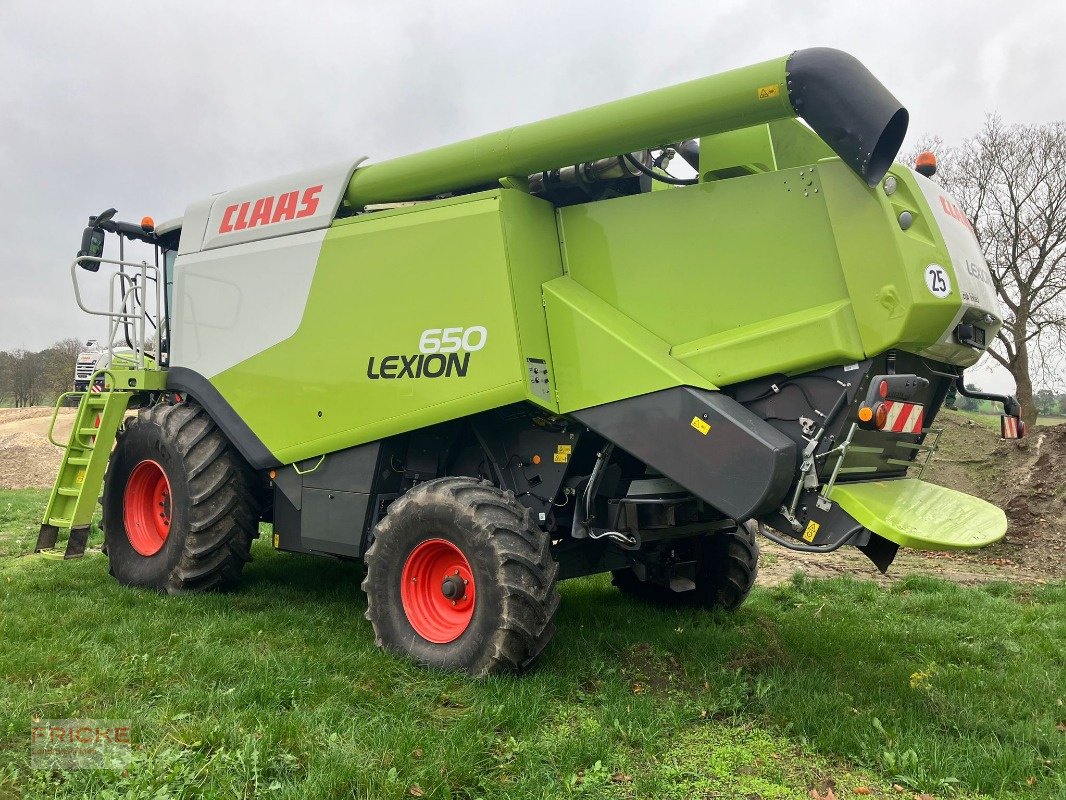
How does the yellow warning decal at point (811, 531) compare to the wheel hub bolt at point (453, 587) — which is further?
the wheel hub bolt at point (453, 587)

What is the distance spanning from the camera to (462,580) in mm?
4430

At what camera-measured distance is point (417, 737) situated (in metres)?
3.42

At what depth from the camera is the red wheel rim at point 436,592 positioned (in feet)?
14.8

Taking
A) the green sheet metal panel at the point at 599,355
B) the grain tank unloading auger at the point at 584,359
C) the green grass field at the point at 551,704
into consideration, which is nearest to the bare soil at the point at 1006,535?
the green grass field at the point at 551,704

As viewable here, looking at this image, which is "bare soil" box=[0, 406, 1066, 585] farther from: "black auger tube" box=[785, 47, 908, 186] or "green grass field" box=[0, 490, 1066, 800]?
"black auger tube" box=[785, 47, 908, 186]

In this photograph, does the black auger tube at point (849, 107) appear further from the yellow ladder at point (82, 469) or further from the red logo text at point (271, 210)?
the yellow ladder at point (82, 469)

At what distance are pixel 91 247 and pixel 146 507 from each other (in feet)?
7.39

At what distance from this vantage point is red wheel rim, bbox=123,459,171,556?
20.7 ft

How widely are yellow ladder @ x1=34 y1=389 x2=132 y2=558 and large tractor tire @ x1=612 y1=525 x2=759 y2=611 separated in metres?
4.54

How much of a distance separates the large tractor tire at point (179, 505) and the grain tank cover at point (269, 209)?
135cm

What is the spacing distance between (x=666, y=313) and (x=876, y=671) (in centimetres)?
241

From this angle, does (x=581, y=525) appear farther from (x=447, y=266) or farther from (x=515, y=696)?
(x=447, y=266)

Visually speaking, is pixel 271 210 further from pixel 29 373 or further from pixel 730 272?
pixel 29 373
